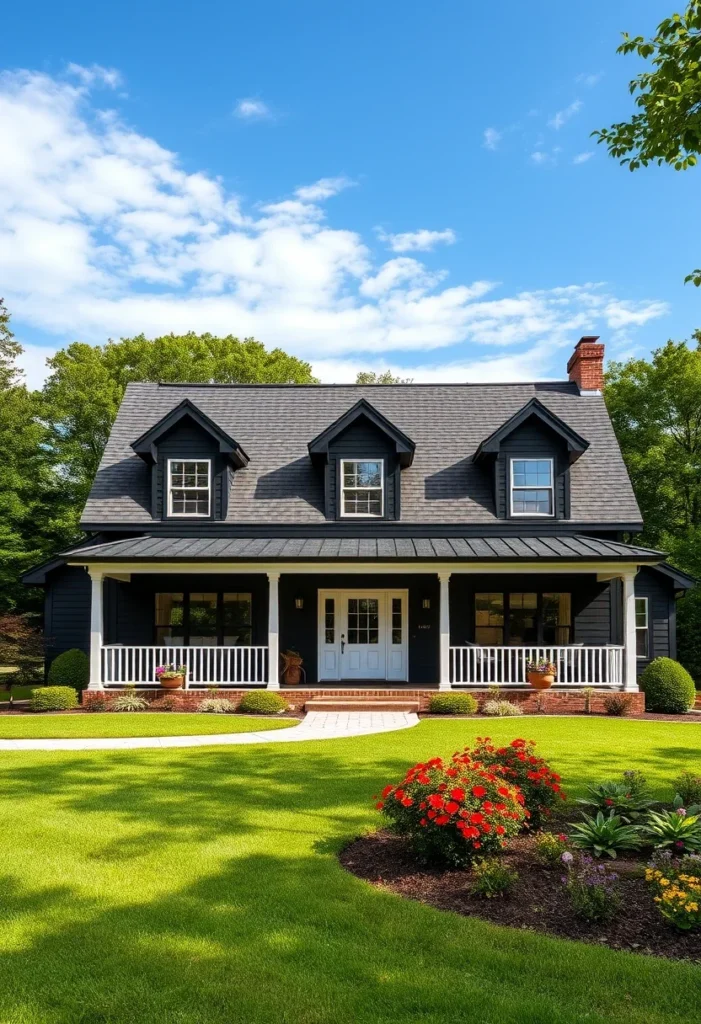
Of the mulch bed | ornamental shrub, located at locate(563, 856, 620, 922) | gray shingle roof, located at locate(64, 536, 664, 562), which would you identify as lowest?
the mulch bed

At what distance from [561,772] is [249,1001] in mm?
6597

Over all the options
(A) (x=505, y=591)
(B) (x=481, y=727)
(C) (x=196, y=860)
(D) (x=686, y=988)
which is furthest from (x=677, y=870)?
(A) (x=505, y=591)

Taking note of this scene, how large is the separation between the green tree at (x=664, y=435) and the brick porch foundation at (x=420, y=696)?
12.4 m

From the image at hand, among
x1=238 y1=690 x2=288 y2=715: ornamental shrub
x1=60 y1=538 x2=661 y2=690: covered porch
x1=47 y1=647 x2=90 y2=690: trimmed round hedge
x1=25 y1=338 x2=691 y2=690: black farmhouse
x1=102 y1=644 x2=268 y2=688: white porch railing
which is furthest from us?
x1=25 y1=338 x2=691 y2=690: black farmhouse

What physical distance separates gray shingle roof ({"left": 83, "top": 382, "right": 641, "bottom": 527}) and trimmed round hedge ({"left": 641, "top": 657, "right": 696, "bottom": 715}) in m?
3.94

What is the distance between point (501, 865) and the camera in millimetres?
5695

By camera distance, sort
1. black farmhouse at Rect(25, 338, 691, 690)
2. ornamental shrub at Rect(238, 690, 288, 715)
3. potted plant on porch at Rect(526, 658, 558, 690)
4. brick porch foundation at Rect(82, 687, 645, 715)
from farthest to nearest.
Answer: black farmhouse at Rect(25, 338, 691, 690)
potted plant on porch at Rect(526, 658, 558, 690)
brick porch foundation at Rect(82, 687, 645, 715)
ornamental shrub at Rect(238, 690, 288, 715)

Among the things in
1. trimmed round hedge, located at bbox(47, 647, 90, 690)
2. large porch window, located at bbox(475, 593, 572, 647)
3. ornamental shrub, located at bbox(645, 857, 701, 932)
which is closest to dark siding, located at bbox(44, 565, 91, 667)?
trimmed round hedge, located at bbox(47, 647, 90, 690)

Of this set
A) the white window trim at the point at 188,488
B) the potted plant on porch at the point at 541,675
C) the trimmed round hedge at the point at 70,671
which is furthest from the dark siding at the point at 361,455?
the trimmed round hedge at the point at 70,671

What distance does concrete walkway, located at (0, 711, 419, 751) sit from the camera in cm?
1145

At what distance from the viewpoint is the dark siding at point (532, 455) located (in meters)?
18.5

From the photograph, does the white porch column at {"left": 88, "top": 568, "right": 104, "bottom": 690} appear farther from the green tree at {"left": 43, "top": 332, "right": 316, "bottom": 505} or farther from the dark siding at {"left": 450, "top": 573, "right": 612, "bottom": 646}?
the green tree at {"left": 43, "top": 332, "right": 316, "bottom": 505}

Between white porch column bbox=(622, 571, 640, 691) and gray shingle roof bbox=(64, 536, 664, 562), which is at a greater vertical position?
gray shingle roof bbox=(64, 536, 664, 562)

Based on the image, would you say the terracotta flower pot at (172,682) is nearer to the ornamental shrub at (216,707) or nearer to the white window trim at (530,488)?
the ornamental shrub at (216,707)
